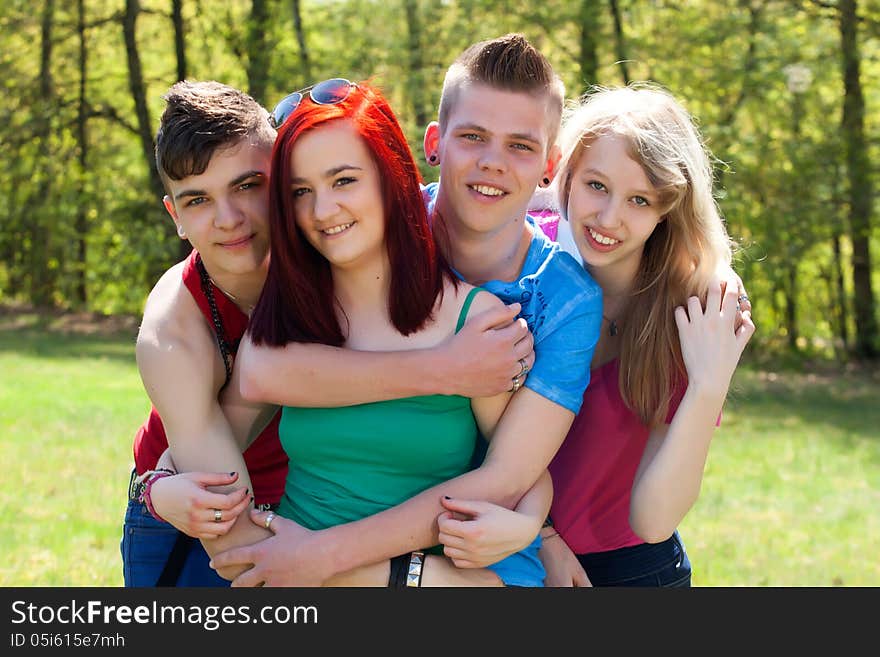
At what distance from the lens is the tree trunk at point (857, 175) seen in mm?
16047

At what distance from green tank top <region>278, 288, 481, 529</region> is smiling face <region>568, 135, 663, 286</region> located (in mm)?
703

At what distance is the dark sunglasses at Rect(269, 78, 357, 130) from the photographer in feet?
9.00

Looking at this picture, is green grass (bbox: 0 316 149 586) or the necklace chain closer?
the necklace chain

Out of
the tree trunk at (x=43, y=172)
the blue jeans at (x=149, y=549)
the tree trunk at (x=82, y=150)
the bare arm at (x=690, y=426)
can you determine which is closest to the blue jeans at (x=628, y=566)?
the bare arm at (x=690, y=426)

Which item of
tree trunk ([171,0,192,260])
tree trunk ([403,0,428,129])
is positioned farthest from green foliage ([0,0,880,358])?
tree trunk ([171,0,192,260])

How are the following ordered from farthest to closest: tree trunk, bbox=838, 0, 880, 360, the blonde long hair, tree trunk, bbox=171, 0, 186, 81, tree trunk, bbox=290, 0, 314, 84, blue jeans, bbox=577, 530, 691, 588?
tree trunk, bbox=171, 0, 186, 81, tree trunk, bbox=290, 0, 314, 84, tree trunk, bbox=838, 0, 880, 360, blue jeans, bbox=577, 530, 691, 588, the blonde long hair

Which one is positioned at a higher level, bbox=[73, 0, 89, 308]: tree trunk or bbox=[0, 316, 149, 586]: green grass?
bbox=[73, 0, 89, 308]: tree trunk

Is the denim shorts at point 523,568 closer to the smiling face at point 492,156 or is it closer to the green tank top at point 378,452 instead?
the green tank top at point 378,452

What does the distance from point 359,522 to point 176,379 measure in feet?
2.23

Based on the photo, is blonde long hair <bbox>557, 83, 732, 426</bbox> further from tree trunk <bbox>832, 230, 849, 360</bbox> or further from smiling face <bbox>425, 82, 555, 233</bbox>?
tree trunk <bbox>832, 230, 849, 360</bbox>

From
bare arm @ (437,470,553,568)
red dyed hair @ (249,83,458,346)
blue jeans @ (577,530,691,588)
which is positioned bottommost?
blue jeans @ (577,530,691,588)

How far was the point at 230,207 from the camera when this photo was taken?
3.04 metres

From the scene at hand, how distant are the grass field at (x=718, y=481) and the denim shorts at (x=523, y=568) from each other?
1.05 metres

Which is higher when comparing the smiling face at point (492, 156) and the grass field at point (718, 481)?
the smiling face at point (492, 156)
